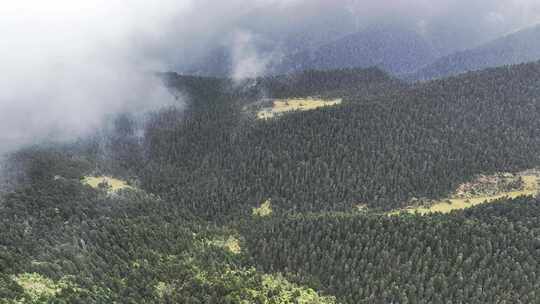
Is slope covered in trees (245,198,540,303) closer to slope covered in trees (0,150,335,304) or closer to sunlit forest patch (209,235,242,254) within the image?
sunlit forest patch (209,235,242,254)

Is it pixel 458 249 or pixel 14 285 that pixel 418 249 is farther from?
pixel 14 285

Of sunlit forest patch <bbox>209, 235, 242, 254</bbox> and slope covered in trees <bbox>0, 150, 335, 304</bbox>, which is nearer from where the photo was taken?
slope covered in trees <bbox>0, 150, 335, 304</bbox>

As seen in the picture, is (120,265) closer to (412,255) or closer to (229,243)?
(229,243)

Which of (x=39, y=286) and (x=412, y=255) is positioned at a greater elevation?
(x=39, y=286)

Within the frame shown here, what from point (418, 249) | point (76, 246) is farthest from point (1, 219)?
point (418, 249)

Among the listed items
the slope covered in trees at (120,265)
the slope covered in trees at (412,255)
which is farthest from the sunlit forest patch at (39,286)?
the slope covered in trees at (412,255)

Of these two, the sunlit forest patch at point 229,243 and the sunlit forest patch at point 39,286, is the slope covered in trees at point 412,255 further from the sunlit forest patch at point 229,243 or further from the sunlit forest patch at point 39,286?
the sunlit forest patch at point 39,286

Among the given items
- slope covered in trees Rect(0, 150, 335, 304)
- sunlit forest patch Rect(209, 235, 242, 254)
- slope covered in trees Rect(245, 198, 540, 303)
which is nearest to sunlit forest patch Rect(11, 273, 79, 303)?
slope covered in trees Rect(0, 150, 335, 304)

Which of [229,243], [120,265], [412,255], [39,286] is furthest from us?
[229,243]

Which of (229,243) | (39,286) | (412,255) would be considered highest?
(39,286)

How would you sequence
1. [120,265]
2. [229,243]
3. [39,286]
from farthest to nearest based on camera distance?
[229,243] < [120,265] < [39,286]

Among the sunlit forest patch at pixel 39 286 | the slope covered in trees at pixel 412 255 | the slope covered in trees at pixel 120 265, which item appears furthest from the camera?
the slope covered in trees at pixel 412 255

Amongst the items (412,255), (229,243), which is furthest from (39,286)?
(412,255)
